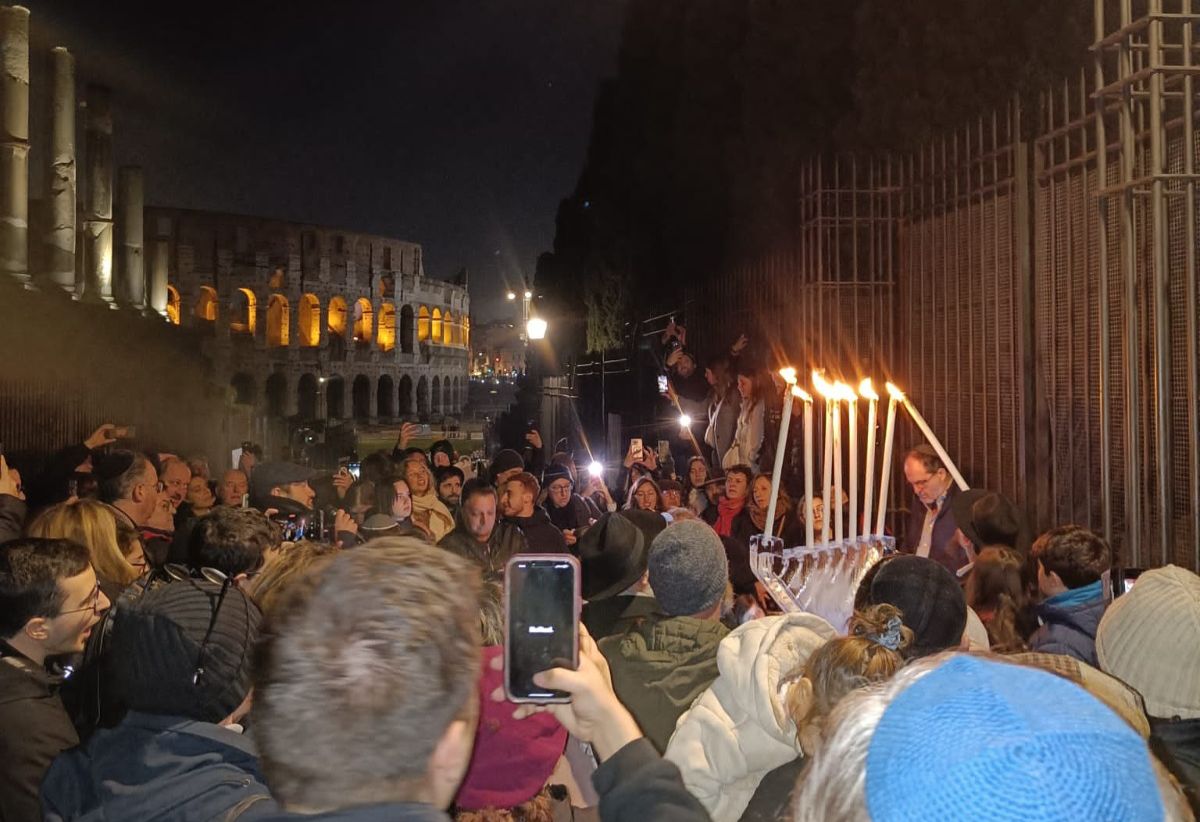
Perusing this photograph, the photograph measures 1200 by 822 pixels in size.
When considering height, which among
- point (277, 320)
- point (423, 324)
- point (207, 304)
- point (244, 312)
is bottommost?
point (277, 320)

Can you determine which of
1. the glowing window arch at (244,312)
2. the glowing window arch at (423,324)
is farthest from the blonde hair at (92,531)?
the glowing window arch at (423,324)

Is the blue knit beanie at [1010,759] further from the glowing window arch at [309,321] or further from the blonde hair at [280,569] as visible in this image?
the glowing window arch at [309,321]

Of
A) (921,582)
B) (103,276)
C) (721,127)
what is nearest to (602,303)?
(721,127)

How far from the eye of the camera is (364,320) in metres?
70.8

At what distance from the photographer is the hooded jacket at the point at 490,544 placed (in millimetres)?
5598

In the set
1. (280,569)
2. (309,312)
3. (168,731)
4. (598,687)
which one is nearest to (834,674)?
(598,687)

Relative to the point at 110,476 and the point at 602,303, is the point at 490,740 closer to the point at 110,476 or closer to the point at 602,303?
the point at 110,476

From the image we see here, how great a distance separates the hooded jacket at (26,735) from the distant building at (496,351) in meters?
121

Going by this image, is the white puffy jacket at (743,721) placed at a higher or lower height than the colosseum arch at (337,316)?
lower

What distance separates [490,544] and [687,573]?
9.51 ft

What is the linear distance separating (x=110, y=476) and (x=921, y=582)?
15.5ft

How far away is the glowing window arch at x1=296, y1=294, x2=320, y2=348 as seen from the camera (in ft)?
221

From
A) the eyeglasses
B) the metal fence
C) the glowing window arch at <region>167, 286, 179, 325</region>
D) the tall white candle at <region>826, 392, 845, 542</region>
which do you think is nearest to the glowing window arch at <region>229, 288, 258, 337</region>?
the glowing window arch at <region>167, 286, 179, 325</region>

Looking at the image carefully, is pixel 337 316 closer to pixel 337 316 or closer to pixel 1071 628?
pixel 337 316
